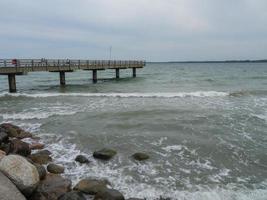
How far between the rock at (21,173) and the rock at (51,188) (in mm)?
188

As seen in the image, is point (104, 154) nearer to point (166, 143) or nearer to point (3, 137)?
point (166, 143)

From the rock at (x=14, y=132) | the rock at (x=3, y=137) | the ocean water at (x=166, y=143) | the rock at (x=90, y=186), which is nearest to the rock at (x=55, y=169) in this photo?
the ocean water at (x=166, y=143)

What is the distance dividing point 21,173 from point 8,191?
92 centimetres

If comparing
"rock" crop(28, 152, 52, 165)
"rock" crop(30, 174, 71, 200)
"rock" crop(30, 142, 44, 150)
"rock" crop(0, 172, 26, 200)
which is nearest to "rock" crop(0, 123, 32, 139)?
"rock" crop(30, 142, 44, 150)

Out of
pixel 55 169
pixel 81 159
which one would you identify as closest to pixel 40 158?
pixel 55 169

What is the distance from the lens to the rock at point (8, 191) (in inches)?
234

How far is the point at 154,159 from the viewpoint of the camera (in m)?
10.0

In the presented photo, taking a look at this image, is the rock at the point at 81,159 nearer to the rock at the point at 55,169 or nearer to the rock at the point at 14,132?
the rock at the point at 55,169

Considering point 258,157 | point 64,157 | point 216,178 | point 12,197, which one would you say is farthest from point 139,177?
point 258,157

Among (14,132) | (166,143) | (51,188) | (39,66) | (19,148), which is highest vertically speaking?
(39,66)

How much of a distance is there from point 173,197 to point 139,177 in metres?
1.45

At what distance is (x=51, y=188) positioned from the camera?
7.26 m

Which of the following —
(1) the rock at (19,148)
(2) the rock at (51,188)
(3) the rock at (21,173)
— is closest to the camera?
(3) the rock at (21,173)

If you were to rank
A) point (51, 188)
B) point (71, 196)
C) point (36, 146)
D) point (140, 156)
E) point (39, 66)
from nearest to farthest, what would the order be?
point (71, 196), point (51, 188), point (140, 156), point (36, 146), point (39, 66)
